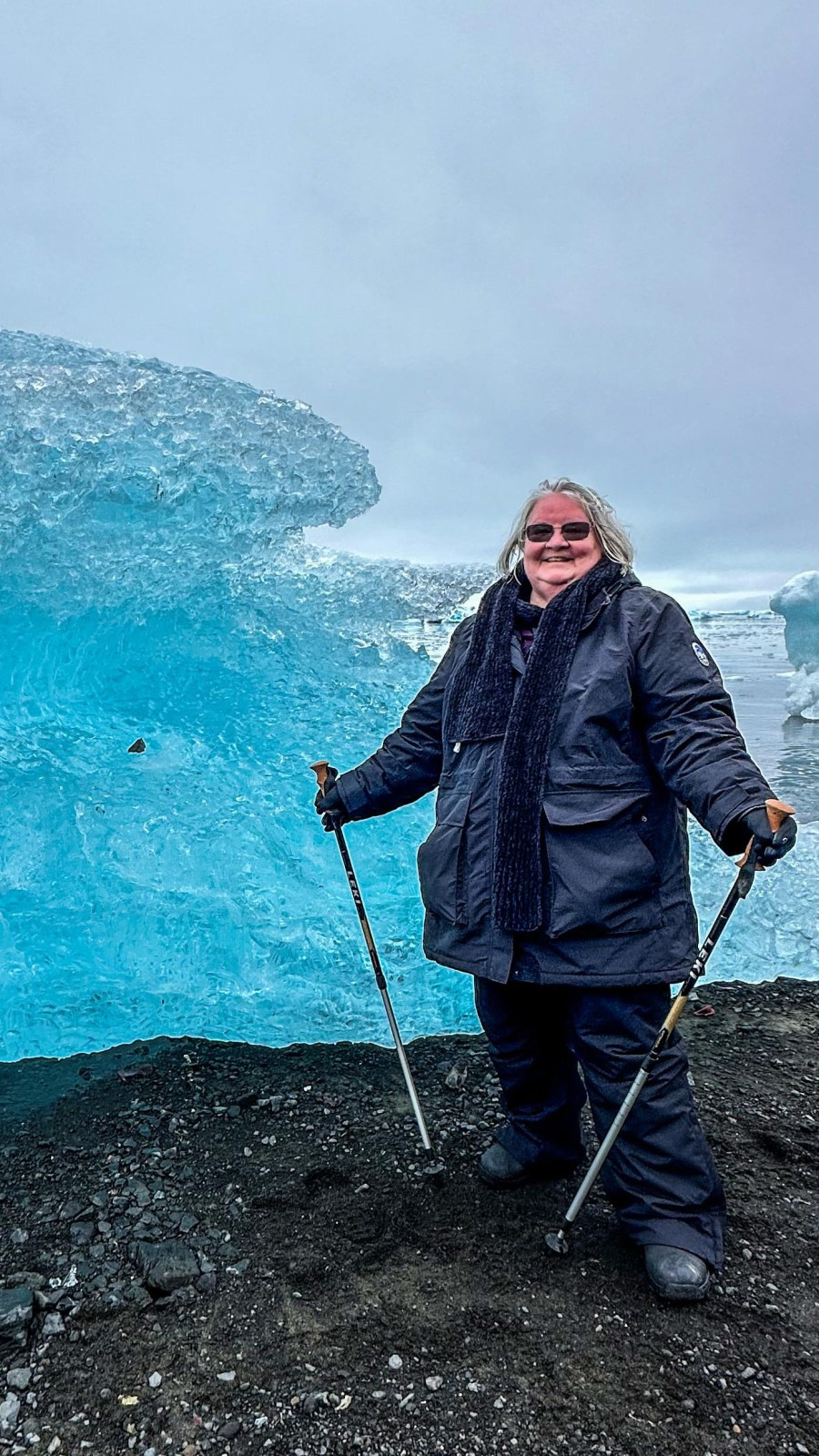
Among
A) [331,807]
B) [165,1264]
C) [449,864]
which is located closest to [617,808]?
[449,864]

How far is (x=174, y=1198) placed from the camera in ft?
8.51

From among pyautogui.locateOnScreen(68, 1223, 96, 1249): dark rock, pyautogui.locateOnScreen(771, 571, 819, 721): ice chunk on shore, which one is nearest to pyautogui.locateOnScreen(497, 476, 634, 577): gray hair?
pyautogui.locateOnScreen(68, 1223, 96, 1249): dark rock

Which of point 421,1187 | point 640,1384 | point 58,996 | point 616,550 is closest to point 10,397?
point 58,996

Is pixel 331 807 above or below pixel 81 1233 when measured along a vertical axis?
above

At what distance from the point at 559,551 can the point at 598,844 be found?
36.0 inches

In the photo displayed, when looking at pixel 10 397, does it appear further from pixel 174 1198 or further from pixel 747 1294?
pixel 747 1294

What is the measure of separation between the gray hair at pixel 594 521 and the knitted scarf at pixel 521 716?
96mm

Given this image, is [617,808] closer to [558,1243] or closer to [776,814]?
[776,814]

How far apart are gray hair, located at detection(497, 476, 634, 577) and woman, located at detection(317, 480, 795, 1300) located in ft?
0.05

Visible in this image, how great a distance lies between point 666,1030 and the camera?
2.11 meters

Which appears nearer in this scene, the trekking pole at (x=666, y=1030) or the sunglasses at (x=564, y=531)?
the trekking pole at (x=666, y=1030)

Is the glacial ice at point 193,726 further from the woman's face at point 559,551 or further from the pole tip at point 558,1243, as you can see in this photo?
the woman's face at point 559,551

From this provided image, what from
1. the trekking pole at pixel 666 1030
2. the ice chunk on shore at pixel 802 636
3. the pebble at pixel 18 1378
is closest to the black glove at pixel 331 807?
the trekking pole at pixel 666 1030

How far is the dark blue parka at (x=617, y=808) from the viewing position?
2.13 m
